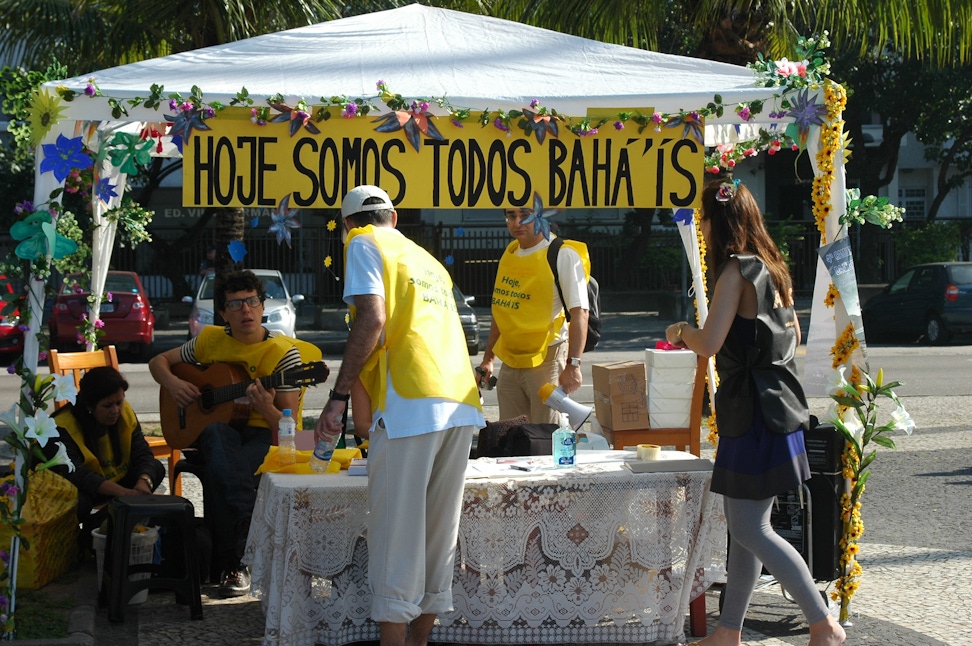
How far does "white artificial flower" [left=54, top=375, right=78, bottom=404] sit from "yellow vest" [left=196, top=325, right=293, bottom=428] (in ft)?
4.45

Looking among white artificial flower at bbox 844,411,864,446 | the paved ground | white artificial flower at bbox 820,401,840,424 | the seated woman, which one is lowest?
the paved ground

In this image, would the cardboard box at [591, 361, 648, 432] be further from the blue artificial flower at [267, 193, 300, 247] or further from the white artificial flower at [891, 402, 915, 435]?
the blue artificial flower at [267, 193, 300, 247]

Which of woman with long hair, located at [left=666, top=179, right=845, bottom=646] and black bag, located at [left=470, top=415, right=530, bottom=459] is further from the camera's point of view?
black bag, located at [left=470, top=415, right=530, bottom=459]

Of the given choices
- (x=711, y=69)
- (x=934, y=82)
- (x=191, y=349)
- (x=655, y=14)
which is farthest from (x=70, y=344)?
(x=934, y=82)

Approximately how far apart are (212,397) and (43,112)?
192cm

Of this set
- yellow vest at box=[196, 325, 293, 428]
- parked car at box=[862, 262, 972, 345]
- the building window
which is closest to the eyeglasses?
yellow vest at box=[196, 325, 293, 428]

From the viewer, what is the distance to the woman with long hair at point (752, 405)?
4.40 metres

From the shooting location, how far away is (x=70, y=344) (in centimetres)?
1753

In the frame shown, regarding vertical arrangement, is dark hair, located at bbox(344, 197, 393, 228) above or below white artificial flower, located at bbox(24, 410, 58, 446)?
above

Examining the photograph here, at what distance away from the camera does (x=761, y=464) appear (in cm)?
440

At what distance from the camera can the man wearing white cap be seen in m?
4.27

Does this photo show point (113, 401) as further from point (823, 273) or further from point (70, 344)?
point (70, 344)

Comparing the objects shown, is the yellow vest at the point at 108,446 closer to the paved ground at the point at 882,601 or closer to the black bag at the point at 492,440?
the paved ground at the point at 882,601

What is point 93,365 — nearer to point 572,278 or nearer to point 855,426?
point 572,278
